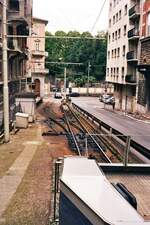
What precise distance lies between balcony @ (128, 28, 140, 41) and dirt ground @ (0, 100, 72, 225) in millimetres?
30053

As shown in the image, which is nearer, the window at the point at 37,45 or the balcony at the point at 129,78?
the balcony at the point at 129,78

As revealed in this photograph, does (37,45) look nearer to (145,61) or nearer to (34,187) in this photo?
(145,61)

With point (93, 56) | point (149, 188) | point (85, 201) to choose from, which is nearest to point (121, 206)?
point (85, 201)

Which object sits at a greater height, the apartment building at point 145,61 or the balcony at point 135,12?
the balcony at point 135,12

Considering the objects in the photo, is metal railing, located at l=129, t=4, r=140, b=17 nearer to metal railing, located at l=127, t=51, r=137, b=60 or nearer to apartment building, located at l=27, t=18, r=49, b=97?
metal railing, located at l=127, t=51, r=137, b=60

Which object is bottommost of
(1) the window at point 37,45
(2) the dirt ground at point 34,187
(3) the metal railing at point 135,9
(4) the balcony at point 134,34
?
(2) the dirt ground at point 34,187

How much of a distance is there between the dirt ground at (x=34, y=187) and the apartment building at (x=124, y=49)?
3060 cm

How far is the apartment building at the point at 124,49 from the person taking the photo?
48.4 meters

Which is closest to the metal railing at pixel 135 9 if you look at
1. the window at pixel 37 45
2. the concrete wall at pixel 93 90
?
the window at pixel 37 45

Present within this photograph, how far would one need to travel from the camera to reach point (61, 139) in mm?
21984

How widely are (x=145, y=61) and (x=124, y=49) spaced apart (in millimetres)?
10989

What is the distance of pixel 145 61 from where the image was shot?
4284 centimetres

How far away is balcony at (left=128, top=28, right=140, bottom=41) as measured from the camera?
153 ft

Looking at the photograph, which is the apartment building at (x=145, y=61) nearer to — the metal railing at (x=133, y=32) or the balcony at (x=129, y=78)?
the metal railing at (x=133, y=32)
